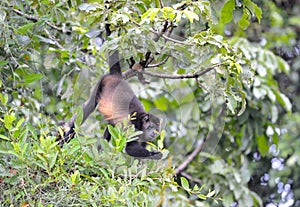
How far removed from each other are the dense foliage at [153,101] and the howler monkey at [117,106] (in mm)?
46

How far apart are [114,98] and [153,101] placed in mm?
746

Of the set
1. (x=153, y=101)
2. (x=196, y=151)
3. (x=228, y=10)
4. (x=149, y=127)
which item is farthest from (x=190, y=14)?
(x=153, y=101)

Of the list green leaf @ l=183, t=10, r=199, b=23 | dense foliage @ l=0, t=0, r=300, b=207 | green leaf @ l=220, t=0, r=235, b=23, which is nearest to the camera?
dense foliage @ l=0, t=0, r=300, b=207

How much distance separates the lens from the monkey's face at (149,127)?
91.5 inches

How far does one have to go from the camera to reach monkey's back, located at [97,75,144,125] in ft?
8.12

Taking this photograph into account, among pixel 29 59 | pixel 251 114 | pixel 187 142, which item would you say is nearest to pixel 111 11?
pixel 29 59

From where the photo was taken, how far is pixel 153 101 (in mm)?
3295

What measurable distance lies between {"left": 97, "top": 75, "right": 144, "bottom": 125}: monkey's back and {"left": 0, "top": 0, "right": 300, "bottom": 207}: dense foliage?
0.05 metres

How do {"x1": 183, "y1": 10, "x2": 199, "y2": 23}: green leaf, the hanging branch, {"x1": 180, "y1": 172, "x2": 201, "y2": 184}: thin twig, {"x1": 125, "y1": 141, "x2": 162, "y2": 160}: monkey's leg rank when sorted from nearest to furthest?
{"x1": 183, "y1": 10, "x2": 199, "y2": 23}: green leaf < {"x1": 125, "y1": 141, "x2": 162, "y2": 160}: monkey's leg < the hanging branch < {"x1": 180, "y1": 172, "x2": 201, "y2": 184}: thin twig

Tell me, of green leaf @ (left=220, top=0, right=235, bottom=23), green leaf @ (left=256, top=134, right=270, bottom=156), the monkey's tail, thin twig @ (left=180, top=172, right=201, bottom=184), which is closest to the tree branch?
green leaf @ (left=220, top=0, right=235, bottom=23)

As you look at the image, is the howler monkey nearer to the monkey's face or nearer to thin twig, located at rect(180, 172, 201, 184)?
the monkey's face

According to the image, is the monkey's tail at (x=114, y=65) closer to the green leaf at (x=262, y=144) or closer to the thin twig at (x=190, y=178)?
the thin twig at (x=190, y=178)

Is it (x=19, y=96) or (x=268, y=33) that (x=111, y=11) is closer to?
(x=19, y=96)

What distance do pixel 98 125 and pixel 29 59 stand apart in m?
0.41
